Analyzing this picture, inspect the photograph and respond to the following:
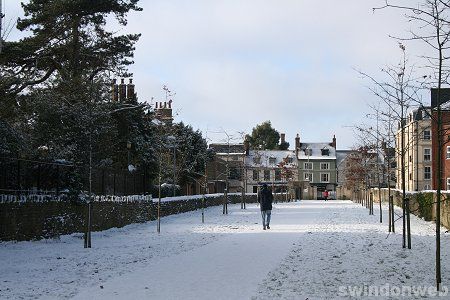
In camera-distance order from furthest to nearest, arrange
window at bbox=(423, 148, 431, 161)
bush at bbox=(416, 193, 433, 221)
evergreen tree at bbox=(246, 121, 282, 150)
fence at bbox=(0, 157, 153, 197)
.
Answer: evergreen tree at bbox=(246, 121, 282, 150) → window at bbox=(423, 148, 431, 161) → bush at bbox=(416, 193, 433, 221) → fence at bbox=(0, 157, 153, 197)

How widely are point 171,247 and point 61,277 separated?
18.7 feet

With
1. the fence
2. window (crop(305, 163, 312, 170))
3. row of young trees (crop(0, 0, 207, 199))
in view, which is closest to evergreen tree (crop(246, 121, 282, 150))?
window (crop(305, 163, 312, 170))

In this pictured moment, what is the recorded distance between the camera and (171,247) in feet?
54.9

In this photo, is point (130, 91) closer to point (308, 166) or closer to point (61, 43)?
point (61, 43)

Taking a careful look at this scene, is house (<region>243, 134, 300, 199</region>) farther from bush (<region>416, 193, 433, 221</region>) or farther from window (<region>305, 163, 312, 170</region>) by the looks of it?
bush (<region>416, 193, 433, 221</region>)

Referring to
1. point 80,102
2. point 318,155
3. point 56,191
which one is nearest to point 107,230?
point 56,191

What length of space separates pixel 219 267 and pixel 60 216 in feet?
30.5

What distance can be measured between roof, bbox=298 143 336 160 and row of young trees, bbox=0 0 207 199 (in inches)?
3156

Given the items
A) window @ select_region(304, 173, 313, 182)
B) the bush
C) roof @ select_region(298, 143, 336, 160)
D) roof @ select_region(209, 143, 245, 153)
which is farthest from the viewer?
roof @ select_region(298, 143, 336, 160)

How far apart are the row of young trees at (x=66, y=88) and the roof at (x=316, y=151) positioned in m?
80.2

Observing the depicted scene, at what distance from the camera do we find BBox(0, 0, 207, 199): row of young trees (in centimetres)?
1855

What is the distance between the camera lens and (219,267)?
492 inches

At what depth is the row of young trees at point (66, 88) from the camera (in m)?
18.5

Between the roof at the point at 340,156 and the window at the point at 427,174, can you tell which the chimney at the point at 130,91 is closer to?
the window at the point at 427,174
